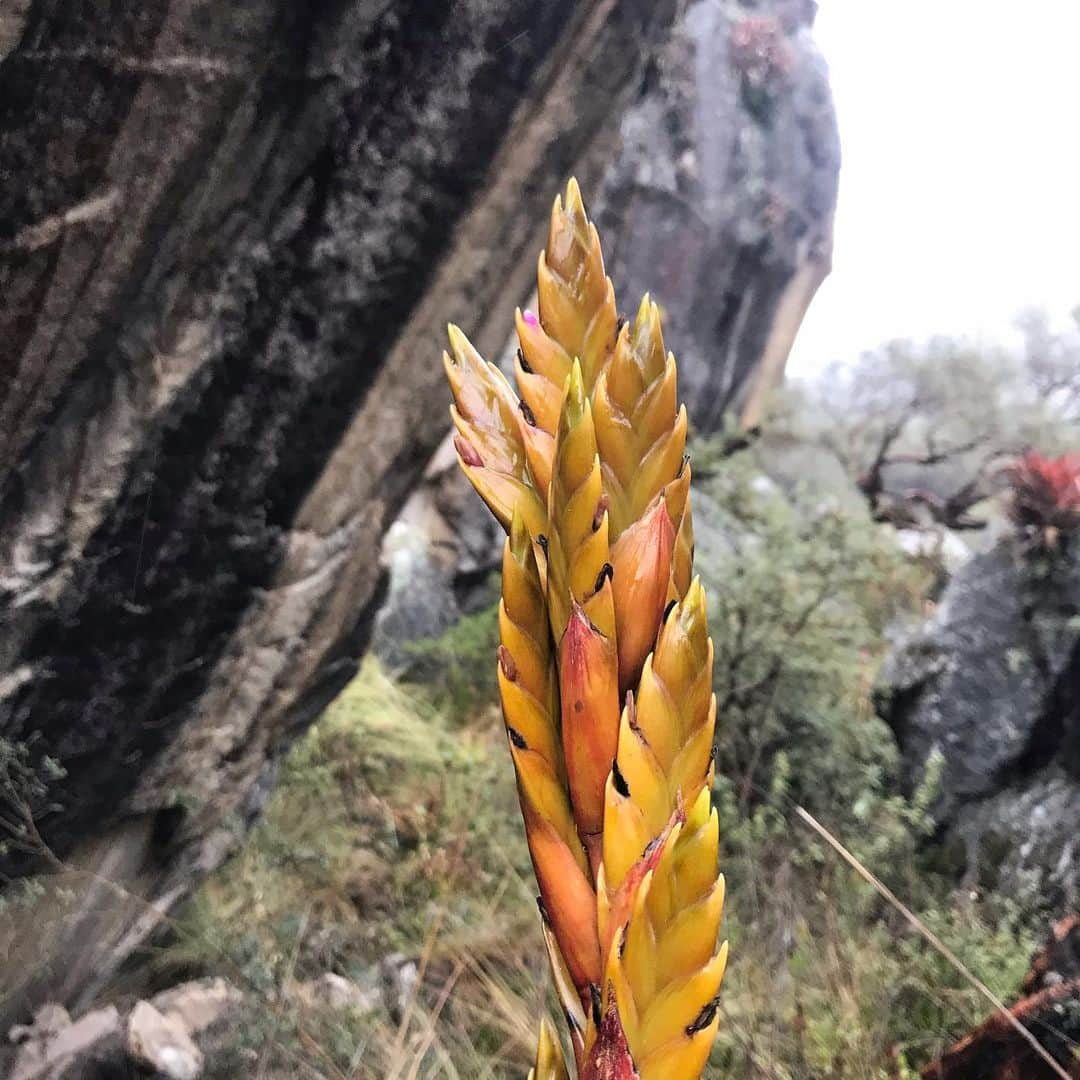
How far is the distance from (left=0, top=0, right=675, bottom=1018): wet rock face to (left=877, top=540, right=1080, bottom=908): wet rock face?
9.96 feet

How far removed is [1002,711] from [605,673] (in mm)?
4331

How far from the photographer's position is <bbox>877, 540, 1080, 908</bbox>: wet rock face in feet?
11.4

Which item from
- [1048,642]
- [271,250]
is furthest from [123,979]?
[1048,642]

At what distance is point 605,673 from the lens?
40 centimetres

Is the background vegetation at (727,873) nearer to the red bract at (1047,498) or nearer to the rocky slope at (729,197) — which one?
the red bract at (1047,498)

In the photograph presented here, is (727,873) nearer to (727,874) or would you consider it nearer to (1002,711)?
(727,874)

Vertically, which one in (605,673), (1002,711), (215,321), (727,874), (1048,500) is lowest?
(727,874)

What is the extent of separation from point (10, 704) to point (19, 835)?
12.6 inches

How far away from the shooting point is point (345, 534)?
7.04ft

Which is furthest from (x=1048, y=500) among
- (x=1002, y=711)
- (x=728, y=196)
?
(x=728, y=196)

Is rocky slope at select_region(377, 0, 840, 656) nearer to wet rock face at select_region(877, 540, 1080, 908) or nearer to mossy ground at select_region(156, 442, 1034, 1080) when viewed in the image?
mossy ground at select_region(156, 442, 1034, 1080)

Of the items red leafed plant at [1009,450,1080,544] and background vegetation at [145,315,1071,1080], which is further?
red leafed plant at [1009,450,1080,544]

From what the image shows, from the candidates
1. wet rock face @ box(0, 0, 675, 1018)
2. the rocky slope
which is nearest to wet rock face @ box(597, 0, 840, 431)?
the rocky slope

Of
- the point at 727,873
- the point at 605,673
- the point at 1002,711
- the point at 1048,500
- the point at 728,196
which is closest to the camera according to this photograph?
the point at 605,673
